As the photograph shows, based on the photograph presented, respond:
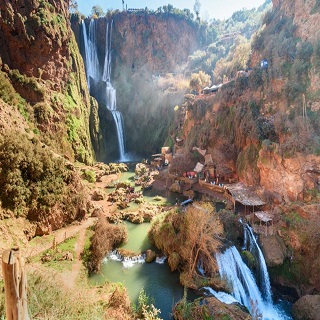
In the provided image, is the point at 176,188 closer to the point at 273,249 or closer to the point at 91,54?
the point at 273,249

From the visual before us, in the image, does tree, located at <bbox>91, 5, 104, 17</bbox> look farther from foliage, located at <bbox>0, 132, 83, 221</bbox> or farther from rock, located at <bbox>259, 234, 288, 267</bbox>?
rock, located at <bbox>259, 234, 288, 267</bbox>

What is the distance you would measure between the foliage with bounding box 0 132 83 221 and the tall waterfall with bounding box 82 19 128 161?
34.4m

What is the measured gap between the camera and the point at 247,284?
1830 cm

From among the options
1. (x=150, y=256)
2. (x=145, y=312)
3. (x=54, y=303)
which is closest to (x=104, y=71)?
(x=150, y=256)

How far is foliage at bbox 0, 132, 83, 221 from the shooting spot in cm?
1980

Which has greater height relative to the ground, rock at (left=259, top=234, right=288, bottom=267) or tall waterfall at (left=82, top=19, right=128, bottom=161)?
tall waterfall at (left=82, top=19, right=128, bottom=161)

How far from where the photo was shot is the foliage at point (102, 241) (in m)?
19.6

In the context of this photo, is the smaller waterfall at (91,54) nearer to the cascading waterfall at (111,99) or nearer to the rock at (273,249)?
the cascading waterfall at (111,99)

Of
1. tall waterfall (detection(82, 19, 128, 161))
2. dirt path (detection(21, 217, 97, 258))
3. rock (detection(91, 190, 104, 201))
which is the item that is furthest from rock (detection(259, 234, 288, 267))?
tall waterfall (detection(82, 19, 128, 161))

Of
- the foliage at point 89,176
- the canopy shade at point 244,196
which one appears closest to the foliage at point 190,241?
the canopy shade at point 244,196

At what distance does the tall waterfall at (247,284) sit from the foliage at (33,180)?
46.9ft

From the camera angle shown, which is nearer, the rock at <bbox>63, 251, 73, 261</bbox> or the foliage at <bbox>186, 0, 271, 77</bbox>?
the rock at <bbox>63, 251, 73, 261</bbox>

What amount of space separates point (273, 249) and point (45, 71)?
39227 mm

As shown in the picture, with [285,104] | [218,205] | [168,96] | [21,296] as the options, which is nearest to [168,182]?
[218,205]
